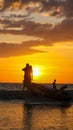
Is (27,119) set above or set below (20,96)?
below

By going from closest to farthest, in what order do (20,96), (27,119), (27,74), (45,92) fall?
(27,119), (27,74), (45,92), (20,96)

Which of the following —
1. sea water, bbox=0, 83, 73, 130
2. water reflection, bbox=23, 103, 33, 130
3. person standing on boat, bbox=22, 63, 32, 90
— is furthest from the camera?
person standing on boat, bbox=22, 63, 32, 90

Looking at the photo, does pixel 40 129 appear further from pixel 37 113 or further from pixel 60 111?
pixel 60 111

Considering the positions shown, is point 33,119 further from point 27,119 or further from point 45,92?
point 45,92

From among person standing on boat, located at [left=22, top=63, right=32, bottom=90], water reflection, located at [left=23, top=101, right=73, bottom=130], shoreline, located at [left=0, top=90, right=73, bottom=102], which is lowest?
water reflection, located at [left=23, top=101, right=73, bottom=130]

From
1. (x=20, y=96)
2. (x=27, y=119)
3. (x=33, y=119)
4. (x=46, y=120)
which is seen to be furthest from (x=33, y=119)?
(x=20, y=96)

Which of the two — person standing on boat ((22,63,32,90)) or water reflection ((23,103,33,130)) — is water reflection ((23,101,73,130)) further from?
person standing on boat ((22,63,32,90))

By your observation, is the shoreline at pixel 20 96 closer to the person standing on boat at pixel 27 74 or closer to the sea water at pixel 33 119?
the person standing on boat at pixel 27 74

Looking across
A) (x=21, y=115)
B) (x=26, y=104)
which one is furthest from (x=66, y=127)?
(x=26, y=104)

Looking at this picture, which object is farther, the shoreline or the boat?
the shoreline

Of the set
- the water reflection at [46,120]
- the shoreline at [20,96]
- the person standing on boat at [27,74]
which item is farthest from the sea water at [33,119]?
the person standing on boat at [27,74]

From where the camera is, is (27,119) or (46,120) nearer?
(46,120)

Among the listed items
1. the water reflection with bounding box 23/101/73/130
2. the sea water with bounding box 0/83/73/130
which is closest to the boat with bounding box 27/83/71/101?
the sea water with bounding box 0/83/73/130

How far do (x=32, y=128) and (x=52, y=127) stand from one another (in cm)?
118
